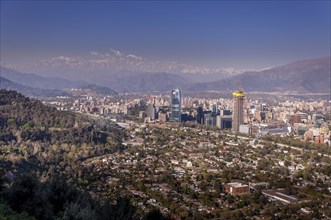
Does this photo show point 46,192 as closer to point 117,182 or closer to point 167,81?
point 117,182

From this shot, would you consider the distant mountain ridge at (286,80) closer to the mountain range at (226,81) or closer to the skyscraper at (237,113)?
the mountain range at (226,81)

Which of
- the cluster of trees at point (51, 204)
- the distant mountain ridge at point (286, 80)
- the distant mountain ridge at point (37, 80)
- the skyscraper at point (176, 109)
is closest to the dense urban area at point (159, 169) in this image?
the cluster of trees at point (51, 204)

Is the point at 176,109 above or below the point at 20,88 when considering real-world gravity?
below

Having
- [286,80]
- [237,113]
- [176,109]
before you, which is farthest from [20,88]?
[286,80]

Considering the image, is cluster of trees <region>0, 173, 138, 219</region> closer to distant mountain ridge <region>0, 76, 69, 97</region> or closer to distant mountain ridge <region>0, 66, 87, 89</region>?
distant mountain ridge <region>0, 76, 69, 97</region>

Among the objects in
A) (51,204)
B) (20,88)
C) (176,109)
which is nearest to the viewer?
(51,204)

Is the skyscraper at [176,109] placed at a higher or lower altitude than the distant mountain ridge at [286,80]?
lower

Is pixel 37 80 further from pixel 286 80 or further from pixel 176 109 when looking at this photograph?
pixel 176 109

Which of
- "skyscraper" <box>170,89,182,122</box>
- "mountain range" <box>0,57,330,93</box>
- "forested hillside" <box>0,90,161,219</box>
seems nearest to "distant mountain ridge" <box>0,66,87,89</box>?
"mountain range" <box>0,57,330,93</box>
